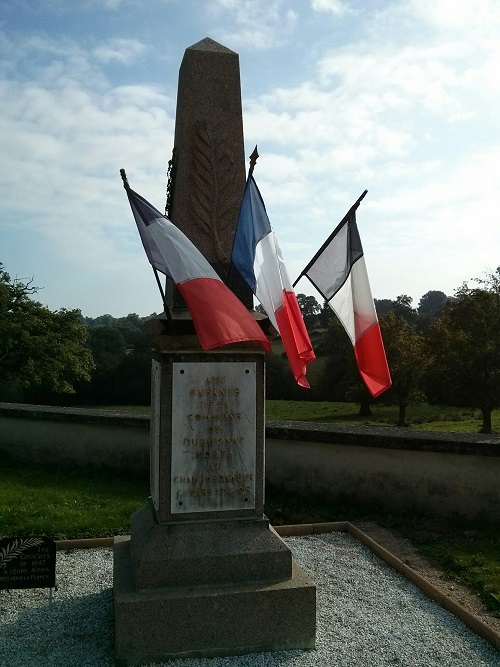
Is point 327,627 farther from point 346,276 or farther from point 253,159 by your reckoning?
point 253,159

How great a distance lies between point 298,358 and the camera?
449 centimetres

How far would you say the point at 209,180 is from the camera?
5.02 m

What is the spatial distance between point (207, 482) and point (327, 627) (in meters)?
1.45

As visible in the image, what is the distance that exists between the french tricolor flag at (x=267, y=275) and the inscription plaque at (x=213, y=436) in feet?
1.39

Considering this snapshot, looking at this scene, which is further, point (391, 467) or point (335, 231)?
point (391, 467)

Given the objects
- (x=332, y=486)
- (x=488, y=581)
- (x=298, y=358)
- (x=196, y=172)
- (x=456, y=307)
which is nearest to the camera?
(x=298, y=358)

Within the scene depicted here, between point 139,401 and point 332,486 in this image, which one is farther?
point 139,401

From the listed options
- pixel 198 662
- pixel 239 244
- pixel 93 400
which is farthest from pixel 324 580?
pixel 93 400

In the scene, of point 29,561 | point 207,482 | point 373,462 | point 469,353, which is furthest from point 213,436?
point 469,353

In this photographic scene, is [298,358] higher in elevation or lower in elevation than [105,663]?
higher

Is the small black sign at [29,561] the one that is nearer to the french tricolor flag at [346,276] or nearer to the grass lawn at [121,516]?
the grass lawn at [121,516]

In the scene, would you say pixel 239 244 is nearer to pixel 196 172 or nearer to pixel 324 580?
pixel 196 172

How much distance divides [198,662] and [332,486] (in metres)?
4.18

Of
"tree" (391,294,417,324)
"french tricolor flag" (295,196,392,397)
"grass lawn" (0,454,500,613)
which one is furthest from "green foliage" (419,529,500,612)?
"tree" (391,294,417,324)
